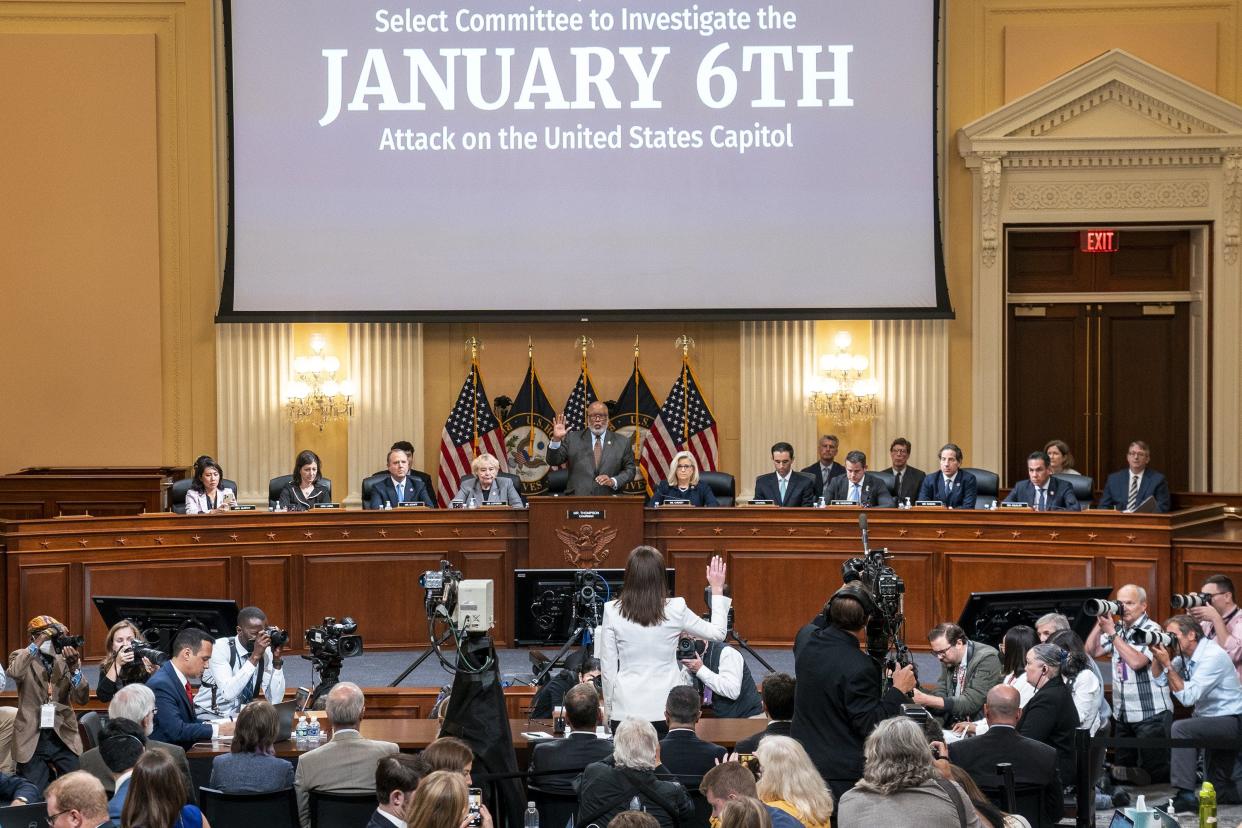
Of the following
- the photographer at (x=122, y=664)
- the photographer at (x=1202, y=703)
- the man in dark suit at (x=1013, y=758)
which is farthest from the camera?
the photographer at (x=1202, y=703)

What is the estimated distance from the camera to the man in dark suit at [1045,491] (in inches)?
469

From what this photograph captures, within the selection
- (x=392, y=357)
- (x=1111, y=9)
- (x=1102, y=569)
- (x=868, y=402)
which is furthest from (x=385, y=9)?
(x=1102, y=569)

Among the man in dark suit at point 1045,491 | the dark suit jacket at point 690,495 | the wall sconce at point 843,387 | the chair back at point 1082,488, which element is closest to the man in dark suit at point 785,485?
the dark suit jacket at point 690,495

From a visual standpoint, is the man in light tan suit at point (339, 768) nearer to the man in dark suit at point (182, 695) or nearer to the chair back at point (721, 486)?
the man in dark suit at point (182, 695)

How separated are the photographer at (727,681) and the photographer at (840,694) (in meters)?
1.56

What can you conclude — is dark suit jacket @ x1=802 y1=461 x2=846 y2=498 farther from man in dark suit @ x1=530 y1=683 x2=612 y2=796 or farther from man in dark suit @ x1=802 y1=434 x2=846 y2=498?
man in dark suit @ x1=530 y1=683 x2=612 y2=796

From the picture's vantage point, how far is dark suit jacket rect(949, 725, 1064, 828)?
20.6ft

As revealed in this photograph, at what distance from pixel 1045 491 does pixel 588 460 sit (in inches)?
141

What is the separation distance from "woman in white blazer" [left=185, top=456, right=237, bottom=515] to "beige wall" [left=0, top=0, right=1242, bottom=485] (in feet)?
9.55

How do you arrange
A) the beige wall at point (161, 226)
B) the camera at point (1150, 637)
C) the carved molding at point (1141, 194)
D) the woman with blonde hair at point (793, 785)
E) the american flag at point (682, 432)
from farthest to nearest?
1. the beige wall at point (161, 226)
2. the carved molding at point (1141, 194)
3. the american flag at point (682, 432)
4. the camera at point (1150, 637)
5. the woman with blonde hair at point (793, 785)

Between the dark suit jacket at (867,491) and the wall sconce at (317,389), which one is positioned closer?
the dark suit jacket at (867,491)

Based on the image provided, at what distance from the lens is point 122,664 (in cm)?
771

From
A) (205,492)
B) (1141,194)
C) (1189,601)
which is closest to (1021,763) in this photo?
(1189,601)

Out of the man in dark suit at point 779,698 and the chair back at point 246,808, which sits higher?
the man in dark suit at point 779,698
